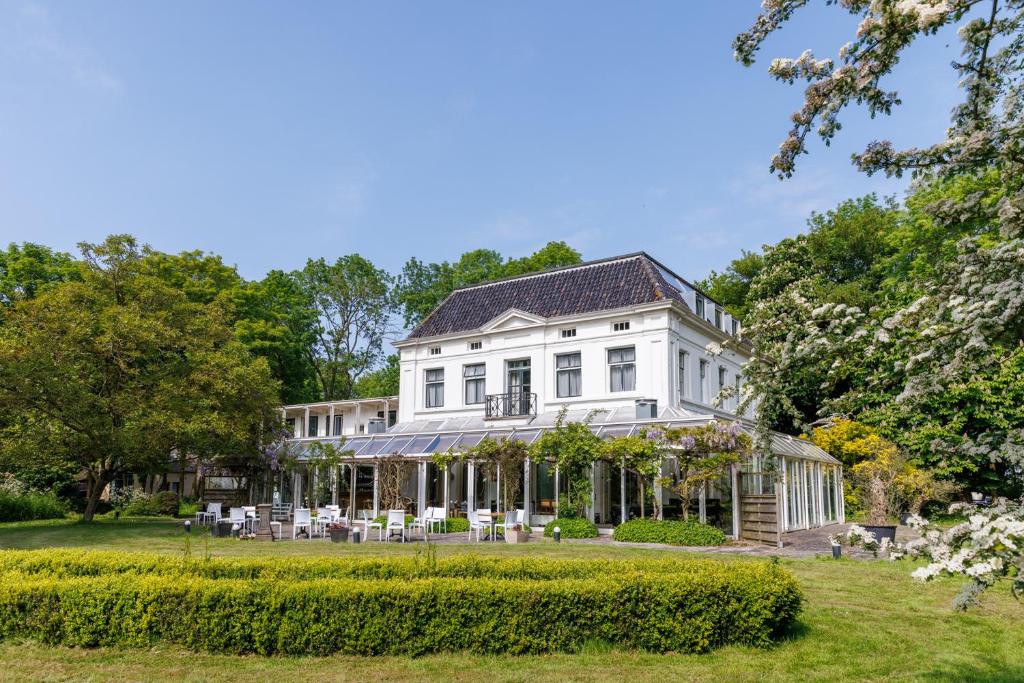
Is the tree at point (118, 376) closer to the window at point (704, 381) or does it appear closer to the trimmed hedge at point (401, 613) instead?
the trimmed hedge at point (401, 613)

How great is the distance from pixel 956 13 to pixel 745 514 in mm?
14146

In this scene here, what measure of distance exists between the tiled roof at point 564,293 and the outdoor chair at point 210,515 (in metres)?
9.32

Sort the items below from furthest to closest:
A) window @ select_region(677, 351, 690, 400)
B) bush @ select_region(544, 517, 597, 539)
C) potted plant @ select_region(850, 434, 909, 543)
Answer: window @ select_region(677, 351, 690, 400), potted plant @ select_region(850, 434, 909, 543), bush @ select_region(544, 517, 597, 539)

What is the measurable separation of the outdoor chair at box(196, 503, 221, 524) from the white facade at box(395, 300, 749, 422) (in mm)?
7470

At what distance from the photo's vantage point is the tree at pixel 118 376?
18.6 meters

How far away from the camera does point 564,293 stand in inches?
1002

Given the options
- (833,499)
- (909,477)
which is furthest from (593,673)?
(833,499)

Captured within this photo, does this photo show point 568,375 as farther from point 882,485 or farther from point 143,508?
point 143,508

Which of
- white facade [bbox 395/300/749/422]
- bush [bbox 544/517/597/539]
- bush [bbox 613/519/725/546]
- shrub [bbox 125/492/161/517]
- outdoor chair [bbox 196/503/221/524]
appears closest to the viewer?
bush [bbox 613/519/725/546]

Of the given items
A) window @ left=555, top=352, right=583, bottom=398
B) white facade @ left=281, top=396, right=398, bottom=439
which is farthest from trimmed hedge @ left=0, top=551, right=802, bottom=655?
white facade @ left=281, top=396, right=398, bottom=439

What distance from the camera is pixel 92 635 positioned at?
704 cm

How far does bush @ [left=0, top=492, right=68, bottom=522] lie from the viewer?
22.8m

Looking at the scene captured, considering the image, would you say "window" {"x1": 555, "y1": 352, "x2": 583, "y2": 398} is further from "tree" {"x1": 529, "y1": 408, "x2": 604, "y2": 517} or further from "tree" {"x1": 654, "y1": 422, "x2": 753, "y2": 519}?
"tree" {"x1": 654, "y1": 422, "x2": 753, "y2": 519}

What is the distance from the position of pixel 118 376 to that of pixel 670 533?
49.8 ft
